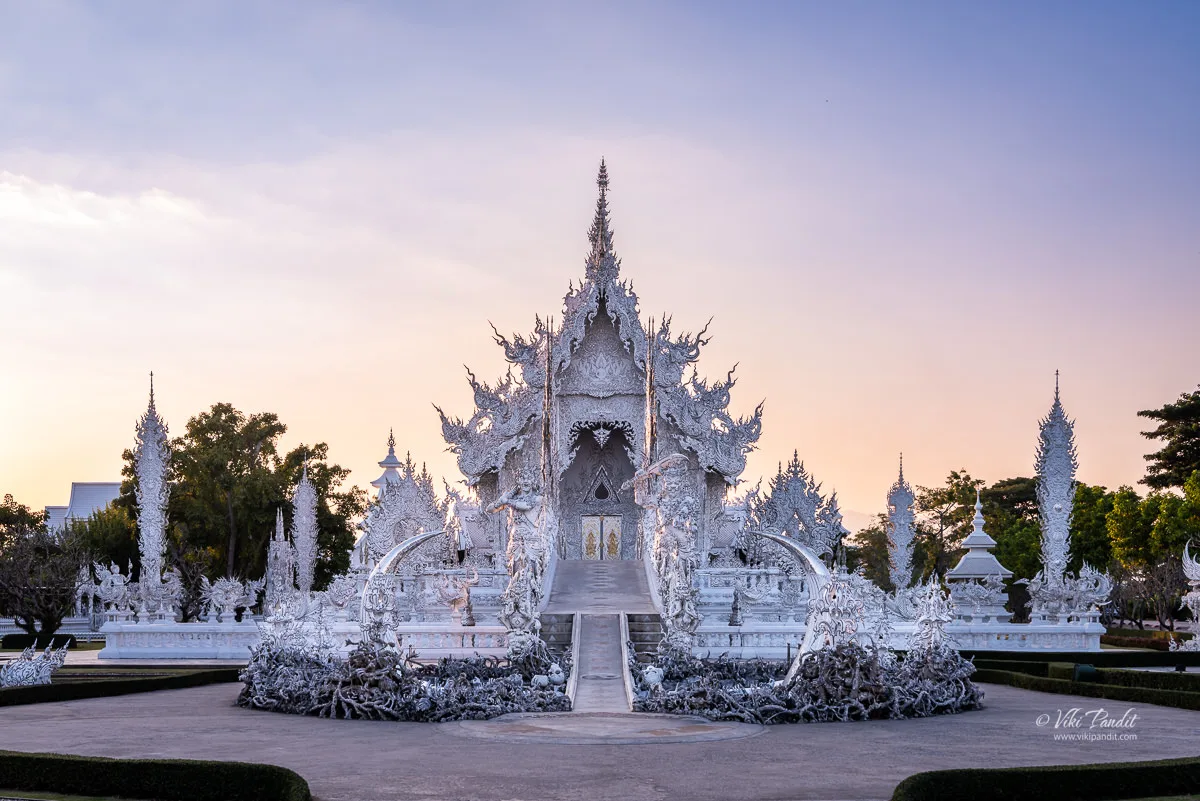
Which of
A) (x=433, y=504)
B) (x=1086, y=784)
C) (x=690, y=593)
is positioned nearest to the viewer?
(x=1086, y=784)

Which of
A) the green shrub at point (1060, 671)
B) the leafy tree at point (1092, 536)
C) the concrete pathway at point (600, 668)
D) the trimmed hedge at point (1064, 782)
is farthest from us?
the leafy tree at point (1092, 536)

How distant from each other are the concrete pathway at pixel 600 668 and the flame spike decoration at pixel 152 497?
35.2 feet

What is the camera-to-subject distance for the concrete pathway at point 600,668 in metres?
17.7

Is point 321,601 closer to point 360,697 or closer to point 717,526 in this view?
point 360,697

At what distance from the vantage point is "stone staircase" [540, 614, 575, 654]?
924 inches

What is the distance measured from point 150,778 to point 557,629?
1301 centimetres

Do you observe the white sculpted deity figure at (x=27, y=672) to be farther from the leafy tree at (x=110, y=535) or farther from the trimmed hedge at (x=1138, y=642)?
the leafy tree at (x=110, y=535)

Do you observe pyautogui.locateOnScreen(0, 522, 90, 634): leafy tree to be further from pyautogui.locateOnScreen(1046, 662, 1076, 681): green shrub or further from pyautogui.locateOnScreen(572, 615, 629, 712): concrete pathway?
pyautogui.locateOnScreen(1046, 662, 1076, 681): green shrub

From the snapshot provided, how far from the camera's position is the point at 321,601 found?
2680 cm

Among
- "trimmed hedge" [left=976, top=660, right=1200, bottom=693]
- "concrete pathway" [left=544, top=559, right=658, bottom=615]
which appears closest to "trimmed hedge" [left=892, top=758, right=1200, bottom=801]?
"trimmed hedge" [left=976, top=660, right=1200, bottom=693]

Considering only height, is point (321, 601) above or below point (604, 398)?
below

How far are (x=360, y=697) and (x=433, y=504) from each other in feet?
67.3

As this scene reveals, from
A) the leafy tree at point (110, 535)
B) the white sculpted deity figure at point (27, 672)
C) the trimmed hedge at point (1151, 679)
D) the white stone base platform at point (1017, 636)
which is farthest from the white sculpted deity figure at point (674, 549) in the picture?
the leafy tree at point (110, 535)

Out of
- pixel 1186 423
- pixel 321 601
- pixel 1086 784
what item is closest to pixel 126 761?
pixel 1086 784
